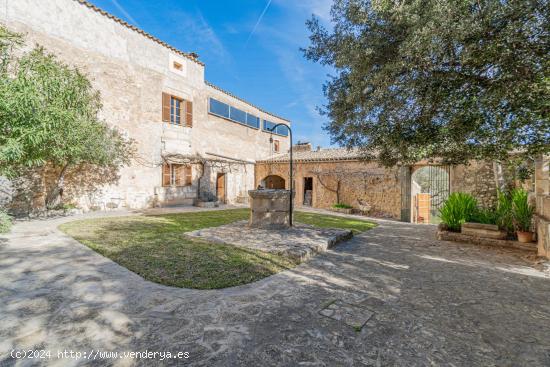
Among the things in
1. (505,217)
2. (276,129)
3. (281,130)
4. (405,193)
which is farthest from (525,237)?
(281,130)

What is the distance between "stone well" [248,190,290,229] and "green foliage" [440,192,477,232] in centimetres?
455

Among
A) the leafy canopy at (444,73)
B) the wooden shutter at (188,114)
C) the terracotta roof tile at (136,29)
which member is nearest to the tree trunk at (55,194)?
the wooden shutter at (188,114)

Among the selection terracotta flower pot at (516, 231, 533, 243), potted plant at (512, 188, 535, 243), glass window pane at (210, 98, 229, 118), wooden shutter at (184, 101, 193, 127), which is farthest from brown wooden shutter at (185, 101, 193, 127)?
terracotta flower pot at (516, 231, 533, 243)

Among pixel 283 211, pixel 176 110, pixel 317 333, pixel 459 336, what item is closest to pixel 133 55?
pixel 176 110

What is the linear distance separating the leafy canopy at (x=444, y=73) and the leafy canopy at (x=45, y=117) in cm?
703

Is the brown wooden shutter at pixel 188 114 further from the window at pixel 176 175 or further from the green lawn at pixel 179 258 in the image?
the green lawn at pixel 179 258

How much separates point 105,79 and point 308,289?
41.4 ft

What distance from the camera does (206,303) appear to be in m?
2.74

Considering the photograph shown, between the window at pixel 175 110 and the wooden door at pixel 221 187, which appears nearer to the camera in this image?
the window at pixel 175 110

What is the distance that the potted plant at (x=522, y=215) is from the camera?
5.53m

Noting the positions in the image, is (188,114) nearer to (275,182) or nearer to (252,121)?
(252,121)

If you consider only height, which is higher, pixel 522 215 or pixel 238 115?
pixel 238 115

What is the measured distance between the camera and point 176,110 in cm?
1381

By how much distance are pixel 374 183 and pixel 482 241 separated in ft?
24.8
